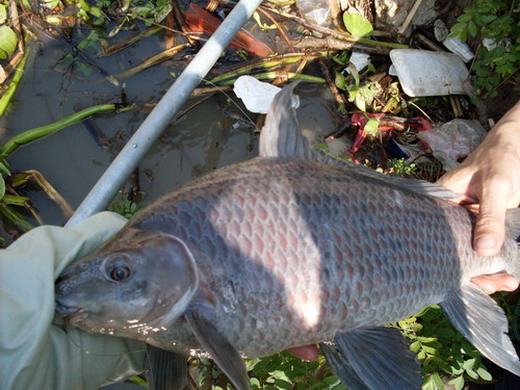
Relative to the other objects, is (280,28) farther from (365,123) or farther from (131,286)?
(131,286)

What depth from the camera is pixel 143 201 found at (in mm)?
3621

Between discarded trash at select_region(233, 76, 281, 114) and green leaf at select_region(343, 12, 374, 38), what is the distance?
1155 mm

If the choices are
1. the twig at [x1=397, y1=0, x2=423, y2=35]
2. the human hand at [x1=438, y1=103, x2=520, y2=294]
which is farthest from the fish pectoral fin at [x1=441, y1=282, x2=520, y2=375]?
the twig at [x1=397, y1=0, x2=423, y2=35]

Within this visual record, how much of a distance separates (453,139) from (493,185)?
164 cm

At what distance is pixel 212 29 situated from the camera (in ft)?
14.3

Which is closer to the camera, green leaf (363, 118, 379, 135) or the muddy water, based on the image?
the muddy water

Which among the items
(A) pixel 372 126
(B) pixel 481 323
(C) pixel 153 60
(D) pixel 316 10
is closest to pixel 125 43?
(C) pixel 153 60

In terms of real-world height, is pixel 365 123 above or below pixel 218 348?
below

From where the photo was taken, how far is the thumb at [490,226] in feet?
7.57

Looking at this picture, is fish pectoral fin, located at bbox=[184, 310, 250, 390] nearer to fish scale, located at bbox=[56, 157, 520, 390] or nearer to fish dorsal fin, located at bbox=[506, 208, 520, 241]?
fish scale, located at bbox=[56, 157, 520, 390]

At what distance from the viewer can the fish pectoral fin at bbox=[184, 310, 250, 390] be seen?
5.11ft

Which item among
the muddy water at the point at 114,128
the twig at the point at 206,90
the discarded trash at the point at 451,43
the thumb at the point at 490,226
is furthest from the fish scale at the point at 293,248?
the discarded trash at the point at 451,43

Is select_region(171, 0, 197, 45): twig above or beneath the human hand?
above

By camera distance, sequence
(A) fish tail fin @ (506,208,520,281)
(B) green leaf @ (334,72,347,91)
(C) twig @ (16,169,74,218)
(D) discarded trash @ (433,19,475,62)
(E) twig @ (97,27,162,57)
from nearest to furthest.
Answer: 1. (A) fish tail fin @ (506,208,520,281)
2. (C) twig @ (16,169,74,218)
3. (E) twig @ (97,27,162,57)
4. (B) green leaf @ (334,72,347,91)
5. (D) discarded trash @ (433,19,475,62)
